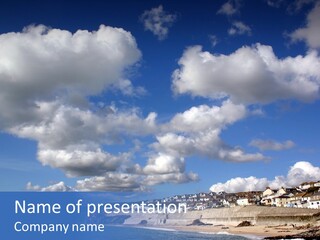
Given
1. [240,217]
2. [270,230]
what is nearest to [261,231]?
[270,230]

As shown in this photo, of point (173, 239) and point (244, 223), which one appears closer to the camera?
point (173, 239)

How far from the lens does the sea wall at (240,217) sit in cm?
8919

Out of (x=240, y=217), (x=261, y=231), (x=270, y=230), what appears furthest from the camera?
(x=240, y=217)

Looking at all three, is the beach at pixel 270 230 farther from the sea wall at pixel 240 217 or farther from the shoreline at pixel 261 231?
the sea wall at pixel 240 217

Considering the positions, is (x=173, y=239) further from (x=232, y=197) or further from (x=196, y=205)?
(x=232, y=197)

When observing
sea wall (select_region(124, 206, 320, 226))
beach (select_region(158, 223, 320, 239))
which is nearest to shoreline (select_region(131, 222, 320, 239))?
beach (select_region(158, 223, 320, 239))

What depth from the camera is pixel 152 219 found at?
13375 centimetres

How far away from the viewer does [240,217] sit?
114 m

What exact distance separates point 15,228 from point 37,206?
118 inches

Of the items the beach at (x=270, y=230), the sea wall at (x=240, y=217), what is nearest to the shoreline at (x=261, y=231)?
the beach at (x=270, y=230)

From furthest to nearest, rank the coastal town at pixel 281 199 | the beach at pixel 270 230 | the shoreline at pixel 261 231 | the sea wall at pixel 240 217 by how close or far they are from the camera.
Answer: the coastal town at pixel 281 199 < the sea wall at pixel 240 217 < the beach at pixel 270 230 < the shoreline at pixel 261 231

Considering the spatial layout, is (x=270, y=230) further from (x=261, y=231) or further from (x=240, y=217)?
(x=240, y=217)

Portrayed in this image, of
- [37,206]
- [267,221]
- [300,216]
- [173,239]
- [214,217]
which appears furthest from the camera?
[214,217]

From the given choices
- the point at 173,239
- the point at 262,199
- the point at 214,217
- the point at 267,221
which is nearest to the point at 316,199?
the point at 267,221
